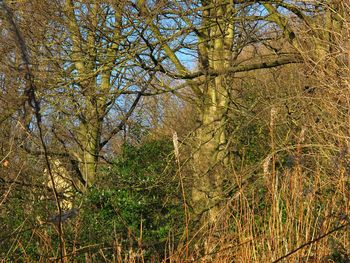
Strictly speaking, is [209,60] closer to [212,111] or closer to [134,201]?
[212,111]

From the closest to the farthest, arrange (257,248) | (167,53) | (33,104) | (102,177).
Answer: (33,104) < (257,248) < (167,53) < (102,177)

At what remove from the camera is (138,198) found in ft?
31.7

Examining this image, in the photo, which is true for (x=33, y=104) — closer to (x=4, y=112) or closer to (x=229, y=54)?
(x=229, y=54)

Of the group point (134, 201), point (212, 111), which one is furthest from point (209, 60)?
point (134, 201)

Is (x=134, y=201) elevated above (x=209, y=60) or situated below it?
below

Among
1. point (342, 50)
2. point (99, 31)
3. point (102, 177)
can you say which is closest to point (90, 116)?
point (102, 177)

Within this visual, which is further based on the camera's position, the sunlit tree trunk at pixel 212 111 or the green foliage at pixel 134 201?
the green foliage at pixel 134 201

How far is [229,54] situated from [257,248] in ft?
21.7

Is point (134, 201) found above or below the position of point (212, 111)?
below

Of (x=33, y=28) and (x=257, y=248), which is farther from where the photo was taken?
(x=33, y=28)

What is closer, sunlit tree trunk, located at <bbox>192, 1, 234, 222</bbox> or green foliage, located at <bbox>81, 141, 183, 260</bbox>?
sunlit tree trunk, located at <bbox>192, 1, 234, 222</bbox>

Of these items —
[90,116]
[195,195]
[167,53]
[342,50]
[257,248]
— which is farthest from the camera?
[90,116]

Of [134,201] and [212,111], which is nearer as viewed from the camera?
[134,201]

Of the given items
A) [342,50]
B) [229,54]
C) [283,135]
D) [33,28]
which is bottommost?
[283,135]
